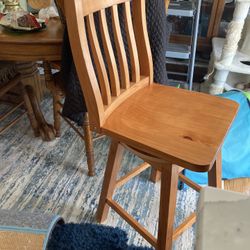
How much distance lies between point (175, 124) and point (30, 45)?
0.76m

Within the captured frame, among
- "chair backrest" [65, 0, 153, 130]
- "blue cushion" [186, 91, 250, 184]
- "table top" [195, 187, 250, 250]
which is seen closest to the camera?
"table top" [195, 187, 250, 250]

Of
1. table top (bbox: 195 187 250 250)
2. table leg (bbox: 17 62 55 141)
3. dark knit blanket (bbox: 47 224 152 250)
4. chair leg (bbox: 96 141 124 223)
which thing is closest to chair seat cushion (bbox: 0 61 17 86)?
table leg (bbox: 17 62 55 141)


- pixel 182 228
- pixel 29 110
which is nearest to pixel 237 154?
pixel 182 228

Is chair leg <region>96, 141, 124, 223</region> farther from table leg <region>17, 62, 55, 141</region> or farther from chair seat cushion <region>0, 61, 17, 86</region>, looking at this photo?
chair seat cushion <region>0, 61, 17, 86</region>

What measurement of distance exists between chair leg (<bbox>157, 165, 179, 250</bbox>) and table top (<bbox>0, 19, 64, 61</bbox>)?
29.5 inches

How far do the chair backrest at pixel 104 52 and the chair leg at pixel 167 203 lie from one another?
25 cm

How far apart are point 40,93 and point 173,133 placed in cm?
159

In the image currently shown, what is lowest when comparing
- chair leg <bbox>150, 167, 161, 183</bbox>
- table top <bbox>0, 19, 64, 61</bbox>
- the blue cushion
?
chair leg <bbox>150, 167, 161, 183</bbox>

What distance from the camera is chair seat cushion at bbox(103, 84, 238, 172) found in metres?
0.71

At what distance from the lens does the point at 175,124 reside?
32.1 inches

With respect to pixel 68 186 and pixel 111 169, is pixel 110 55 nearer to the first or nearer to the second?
pixel 111 169

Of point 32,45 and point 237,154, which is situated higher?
point 32,45

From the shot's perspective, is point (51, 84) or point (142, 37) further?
point (51, 84)

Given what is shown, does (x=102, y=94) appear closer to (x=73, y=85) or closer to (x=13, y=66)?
(x=73, y=85)
